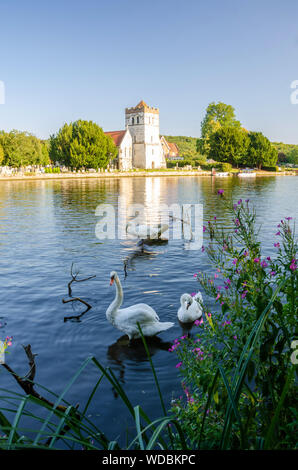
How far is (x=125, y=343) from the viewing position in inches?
295

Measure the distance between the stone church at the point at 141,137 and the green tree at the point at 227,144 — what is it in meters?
25.5

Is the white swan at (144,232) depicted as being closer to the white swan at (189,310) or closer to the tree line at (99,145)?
the white swan at (189,310)

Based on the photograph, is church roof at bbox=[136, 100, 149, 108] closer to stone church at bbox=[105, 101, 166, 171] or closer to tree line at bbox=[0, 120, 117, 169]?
stone church at bbox=[105, 101, 166, 171]

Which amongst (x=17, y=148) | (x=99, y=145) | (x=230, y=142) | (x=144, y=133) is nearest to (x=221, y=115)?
(x=230, y=142)

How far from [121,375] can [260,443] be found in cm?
434

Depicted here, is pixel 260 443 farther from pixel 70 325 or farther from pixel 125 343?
pixel 70 325

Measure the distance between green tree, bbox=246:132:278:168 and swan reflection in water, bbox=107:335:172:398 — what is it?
369ft

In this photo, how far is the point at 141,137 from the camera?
4870 inches

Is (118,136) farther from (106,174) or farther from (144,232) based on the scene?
(144,232)

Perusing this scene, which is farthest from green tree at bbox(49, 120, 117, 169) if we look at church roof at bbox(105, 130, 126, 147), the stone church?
the stone church

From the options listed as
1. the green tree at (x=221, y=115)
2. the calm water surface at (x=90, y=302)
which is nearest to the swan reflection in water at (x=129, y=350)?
the calm water surface at (x=90, y=302)

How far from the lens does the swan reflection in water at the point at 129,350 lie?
6770mm

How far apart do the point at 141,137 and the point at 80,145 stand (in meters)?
43.1
